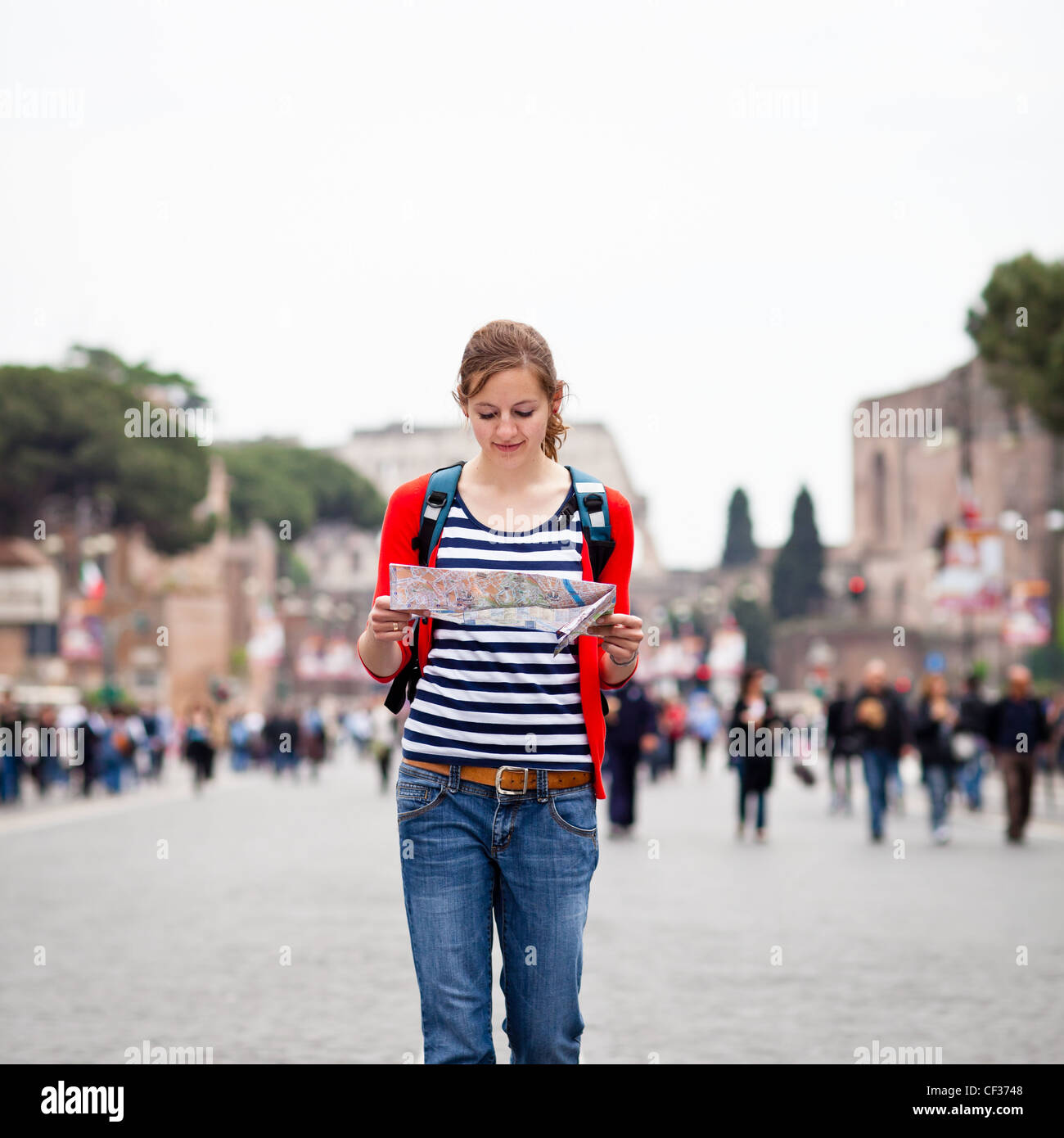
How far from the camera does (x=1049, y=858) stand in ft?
52.5

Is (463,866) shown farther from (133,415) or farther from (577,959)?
(133,415)

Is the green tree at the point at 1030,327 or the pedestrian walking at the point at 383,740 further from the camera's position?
the pedestrian walking at the point at 383,740

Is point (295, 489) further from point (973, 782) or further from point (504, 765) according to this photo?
point (504, 765)

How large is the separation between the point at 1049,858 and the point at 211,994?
9.72m

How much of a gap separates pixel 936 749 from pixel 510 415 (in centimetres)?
1564

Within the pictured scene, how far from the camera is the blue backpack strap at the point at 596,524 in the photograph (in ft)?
12.6

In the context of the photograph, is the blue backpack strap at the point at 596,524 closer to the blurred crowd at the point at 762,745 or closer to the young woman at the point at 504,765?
the young woman at the point at 504,765

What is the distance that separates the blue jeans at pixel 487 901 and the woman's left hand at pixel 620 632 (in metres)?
0.29

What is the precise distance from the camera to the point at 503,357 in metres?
3.77

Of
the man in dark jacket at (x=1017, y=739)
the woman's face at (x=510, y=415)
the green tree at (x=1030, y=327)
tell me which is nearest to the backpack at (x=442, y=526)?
the woman's face at (x=510, y=415)

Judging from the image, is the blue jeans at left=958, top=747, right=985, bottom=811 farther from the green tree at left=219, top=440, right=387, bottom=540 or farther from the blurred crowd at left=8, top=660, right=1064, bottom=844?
the green tree at left=219, top=440, right=387, bottom=540

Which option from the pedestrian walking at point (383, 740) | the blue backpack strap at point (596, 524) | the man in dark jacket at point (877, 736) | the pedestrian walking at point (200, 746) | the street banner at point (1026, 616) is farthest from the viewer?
the street banner at point (1026, 616)

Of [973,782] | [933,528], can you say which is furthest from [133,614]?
[973,782]

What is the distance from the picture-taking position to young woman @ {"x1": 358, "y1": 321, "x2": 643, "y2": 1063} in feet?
12.3
